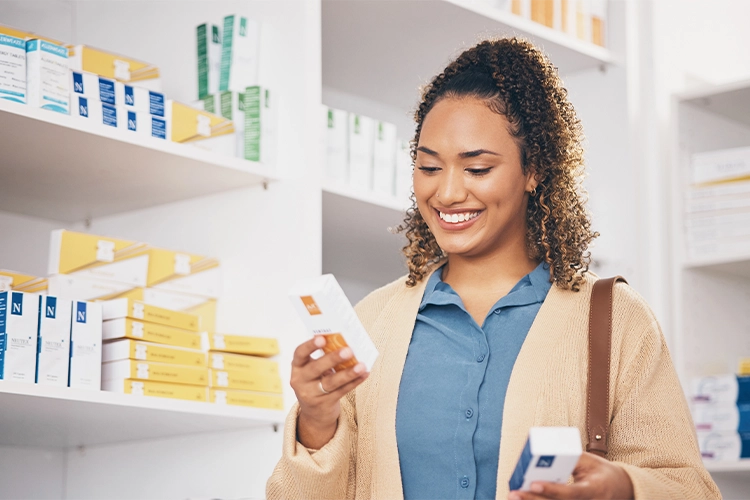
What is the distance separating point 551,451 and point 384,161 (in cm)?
145

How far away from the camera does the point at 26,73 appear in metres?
2.00

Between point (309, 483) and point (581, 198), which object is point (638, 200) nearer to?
point (581, 198)

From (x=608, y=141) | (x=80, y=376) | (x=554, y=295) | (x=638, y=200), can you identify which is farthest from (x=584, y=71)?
(x=80, y=376)

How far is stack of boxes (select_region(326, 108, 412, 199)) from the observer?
2.51 metres

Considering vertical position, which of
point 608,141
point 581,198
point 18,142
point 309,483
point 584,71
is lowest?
point 309,483

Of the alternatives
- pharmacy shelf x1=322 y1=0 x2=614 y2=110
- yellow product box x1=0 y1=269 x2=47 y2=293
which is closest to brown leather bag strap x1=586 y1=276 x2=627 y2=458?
yellow product box x1=0 y1=269 x2=47 y2=293

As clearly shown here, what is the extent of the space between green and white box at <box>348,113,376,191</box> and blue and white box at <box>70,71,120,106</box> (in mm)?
611

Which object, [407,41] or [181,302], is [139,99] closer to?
[181,302]

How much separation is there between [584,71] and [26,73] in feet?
5.66

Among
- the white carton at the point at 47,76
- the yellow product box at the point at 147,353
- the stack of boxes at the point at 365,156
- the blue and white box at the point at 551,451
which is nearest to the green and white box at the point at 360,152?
the stack of boxes at the point at 365,156

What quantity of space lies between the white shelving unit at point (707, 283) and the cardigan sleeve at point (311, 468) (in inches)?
59.9

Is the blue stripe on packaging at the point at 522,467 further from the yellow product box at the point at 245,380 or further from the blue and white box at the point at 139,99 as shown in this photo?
the blue and white box at the point at 139,99

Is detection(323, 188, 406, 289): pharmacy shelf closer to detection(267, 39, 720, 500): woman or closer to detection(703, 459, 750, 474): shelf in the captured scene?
detection(267, 39, 720, 500): woman

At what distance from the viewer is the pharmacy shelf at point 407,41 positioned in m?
2.69
